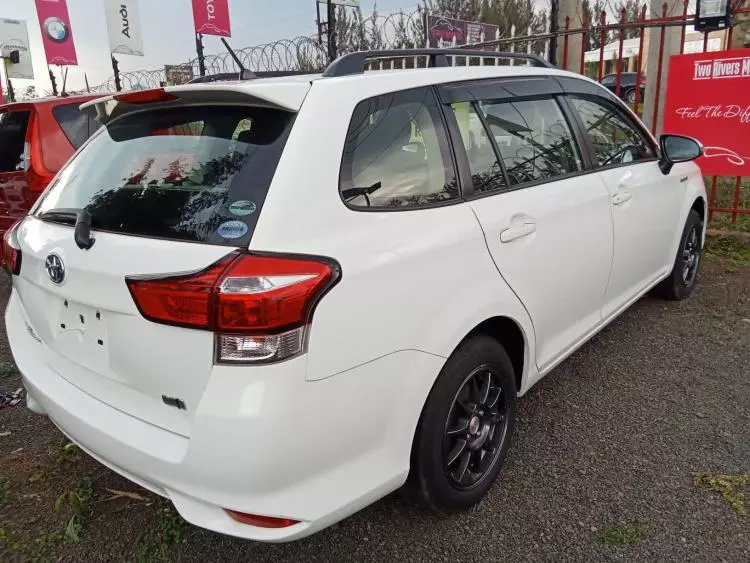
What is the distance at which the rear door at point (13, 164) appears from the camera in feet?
16.9

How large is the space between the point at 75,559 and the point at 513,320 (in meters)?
1.89

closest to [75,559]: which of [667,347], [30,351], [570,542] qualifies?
[30,351]

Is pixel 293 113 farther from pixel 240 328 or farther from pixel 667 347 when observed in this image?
pixel 667 347

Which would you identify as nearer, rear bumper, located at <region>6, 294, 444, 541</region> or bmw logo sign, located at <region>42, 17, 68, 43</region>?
rear bumper, located at <region>6, 294, 444, 541</region>

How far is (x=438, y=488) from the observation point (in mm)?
2199

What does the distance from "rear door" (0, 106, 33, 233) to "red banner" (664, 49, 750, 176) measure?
5920 millimetres

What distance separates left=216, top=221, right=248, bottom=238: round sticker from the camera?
1705 millimetres

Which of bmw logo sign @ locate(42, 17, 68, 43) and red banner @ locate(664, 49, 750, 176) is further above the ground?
bmw logo sign @ locate(42, 17, 68, 43)

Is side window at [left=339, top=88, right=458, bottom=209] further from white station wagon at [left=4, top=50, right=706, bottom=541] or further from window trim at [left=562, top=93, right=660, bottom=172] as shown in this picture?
window trim at [left=562, top=93, right=660, bottom=172]

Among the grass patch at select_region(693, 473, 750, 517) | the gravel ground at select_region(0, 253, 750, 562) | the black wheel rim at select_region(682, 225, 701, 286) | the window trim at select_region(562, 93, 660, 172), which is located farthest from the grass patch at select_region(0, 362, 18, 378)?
the black wheel rim at select_region(682, 225, 701, 286)

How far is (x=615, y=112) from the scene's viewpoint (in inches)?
144

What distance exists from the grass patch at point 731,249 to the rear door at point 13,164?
20.8 ft

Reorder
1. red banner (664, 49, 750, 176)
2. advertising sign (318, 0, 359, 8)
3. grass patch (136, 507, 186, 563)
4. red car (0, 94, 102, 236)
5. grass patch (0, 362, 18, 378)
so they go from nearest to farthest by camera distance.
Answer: grass patch (136, 507, 186, 563) < grass patch (0, 362, 18, 378) < red car (0, 94, 102, 236) < red banner (664, 49, 750, 176) < advertising sign (318, 0, 359, 8)

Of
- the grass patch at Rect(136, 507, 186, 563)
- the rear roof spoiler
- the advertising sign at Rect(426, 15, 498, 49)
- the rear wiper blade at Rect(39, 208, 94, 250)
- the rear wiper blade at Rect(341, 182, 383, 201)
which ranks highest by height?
the advertising sign at Rect(426, 15, 498, 49)
